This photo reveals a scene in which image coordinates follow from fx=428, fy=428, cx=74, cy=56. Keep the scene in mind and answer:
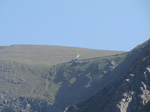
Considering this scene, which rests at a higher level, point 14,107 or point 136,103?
point 136,103

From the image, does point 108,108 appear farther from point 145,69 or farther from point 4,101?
point 4,101

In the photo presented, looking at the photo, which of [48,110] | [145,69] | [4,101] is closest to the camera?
[145,69]

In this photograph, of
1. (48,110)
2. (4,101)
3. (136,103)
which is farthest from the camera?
(4,101)

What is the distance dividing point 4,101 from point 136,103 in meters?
115

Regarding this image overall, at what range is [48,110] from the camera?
602ft

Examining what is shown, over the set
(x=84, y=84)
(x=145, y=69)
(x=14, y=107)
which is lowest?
(x=14, y=107)

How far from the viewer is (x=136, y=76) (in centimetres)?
9812

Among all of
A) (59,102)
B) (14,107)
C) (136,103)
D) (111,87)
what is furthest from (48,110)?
(136,103)

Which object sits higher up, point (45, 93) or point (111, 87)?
point (111, 87)

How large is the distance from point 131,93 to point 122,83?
17.1 ft

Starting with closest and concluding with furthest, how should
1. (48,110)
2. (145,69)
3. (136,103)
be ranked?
(136,103)
(145,69)
(48,110)

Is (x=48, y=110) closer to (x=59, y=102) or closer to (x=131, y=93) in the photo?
(x=59, y=102)

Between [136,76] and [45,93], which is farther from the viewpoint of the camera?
[45,93]

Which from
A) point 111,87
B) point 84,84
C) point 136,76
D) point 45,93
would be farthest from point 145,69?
point 45,93
